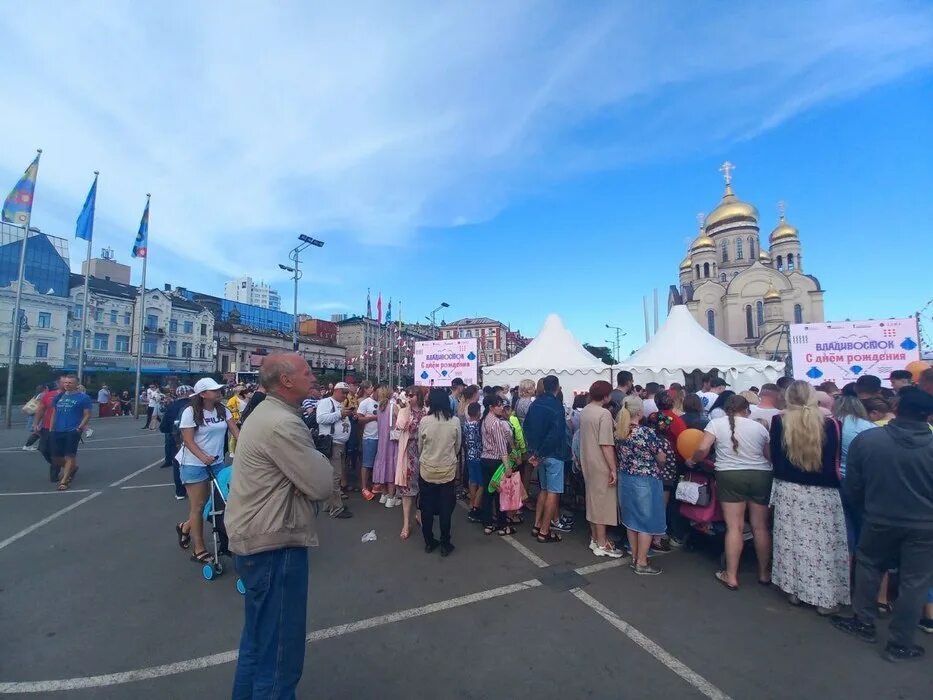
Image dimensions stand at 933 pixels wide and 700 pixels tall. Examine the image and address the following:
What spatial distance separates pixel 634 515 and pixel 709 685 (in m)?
1.89

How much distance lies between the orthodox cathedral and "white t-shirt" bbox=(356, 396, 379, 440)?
42.2 meters

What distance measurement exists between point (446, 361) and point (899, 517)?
11.0 meters

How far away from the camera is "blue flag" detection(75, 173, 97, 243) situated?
18.6 metres

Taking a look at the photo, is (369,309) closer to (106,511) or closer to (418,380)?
(418,380)

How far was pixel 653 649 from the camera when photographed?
10.5ft

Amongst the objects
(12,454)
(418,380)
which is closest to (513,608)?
(418,380)

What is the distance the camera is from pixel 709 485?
4730mm

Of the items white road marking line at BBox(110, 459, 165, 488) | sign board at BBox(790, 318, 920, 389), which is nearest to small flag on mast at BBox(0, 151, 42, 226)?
white road marking line at BBox(110, 459, 165, 488)

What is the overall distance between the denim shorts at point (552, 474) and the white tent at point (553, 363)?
36.7 feet

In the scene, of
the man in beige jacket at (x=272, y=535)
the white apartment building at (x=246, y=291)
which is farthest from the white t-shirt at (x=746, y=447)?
the white apartment building at (x=246, y=291)

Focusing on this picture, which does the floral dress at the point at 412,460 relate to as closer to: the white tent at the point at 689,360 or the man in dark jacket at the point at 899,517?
the man in dark jacket at the point at 899,517

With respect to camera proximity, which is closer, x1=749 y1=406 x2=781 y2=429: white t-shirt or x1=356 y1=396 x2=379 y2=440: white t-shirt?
x1=749 y1=406 x2=781 y2=429: white t-shirt

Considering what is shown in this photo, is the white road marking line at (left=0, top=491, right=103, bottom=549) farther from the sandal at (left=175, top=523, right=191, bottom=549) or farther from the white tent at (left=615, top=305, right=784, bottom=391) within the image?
the white tent at (left=615, top=305, right=784, bottom=391)

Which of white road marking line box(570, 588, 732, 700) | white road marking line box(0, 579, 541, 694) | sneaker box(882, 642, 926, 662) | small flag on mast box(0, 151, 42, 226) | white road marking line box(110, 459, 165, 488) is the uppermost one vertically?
small flag on mast box(0, 151, 42, 226)
